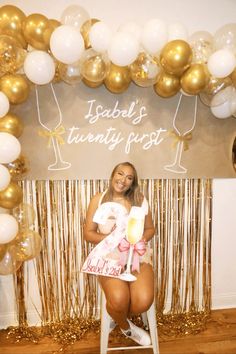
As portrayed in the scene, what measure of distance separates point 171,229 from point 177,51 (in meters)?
1.41

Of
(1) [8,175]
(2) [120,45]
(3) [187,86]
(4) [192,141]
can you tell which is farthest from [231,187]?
(1) [8,175]

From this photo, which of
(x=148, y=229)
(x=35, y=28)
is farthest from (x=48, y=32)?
(x=148, y=229)

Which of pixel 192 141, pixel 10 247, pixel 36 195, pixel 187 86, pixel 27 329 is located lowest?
pixel 27 329

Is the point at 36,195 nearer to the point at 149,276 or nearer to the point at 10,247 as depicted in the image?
the point at 10,247

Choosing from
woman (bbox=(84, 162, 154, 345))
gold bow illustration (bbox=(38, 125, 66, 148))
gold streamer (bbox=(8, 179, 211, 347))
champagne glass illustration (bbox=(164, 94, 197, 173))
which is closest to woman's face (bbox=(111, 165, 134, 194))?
woman (bbox=(84, 162, 154, 345))

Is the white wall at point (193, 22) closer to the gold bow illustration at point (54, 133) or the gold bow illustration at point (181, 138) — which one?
the gold bow illustration at point (181, 138)

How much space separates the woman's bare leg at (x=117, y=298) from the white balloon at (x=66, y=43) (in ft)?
4.65

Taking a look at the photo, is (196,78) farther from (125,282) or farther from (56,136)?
(125,282)

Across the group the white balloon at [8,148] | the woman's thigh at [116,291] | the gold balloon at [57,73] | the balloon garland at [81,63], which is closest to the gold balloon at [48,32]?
the balloon garland at [81,63]

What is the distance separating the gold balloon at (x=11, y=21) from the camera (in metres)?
1.88

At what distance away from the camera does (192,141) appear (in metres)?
2.50

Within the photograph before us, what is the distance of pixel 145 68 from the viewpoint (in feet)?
6.61

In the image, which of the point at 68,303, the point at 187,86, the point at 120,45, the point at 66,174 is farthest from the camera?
the point at 68,303

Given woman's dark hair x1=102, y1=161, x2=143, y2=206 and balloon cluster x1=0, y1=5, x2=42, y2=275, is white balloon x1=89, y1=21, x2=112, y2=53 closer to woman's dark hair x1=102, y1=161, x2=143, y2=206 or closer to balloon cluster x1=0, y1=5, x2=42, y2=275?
balloon cluster x1=0, y1=5, x2=42, y2=275
